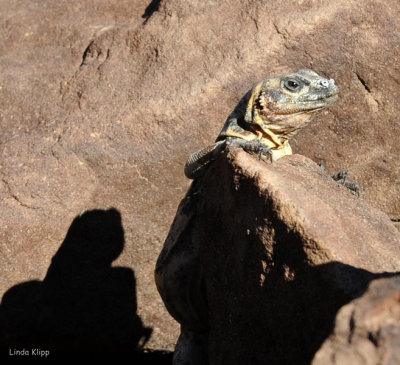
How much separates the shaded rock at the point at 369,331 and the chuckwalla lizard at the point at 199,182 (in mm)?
2241

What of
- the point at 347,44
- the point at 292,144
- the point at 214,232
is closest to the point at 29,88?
the point at 292,144

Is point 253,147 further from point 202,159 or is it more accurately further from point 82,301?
point 82,301

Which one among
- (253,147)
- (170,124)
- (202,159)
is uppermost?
(253,147)

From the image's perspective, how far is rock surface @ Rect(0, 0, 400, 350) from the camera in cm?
725

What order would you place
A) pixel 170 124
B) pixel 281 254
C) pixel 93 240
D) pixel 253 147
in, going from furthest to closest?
pixel 93 240
pixel 170 124
pixel 253 147
pixel 281 254

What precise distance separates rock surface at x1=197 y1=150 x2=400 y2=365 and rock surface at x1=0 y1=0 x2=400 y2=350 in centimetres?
256

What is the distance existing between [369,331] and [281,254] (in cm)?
108

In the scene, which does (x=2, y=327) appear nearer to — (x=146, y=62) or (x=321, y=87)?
(x=146, y=62)

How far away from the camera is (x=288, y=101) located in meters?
5.21

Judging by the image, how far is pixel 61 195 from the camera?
7.23 metres

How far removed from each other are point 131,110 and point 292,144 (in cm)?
175

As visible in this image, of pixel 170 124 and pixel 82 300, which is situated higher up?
pixel 170 124

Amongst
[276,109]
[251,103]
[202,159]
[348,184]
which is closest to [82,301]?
[202,159]

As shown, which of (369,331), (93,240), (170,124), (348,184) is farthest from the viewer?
(93,240)
